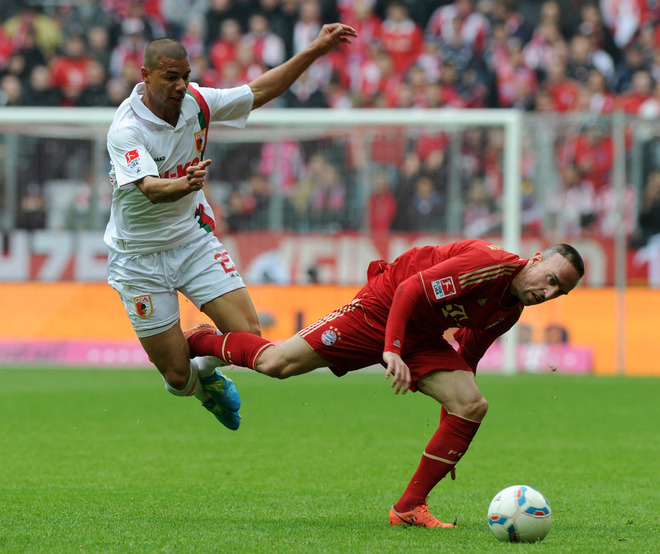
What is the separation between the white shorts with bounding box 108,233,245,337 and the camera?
712cm

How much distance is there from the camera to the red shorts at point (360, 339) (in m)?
6.09

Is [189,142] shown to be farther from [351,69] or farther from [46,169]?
[351,69]

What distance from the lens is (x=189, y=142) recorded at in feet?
22.3

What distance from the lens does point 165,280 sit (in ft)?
23.6

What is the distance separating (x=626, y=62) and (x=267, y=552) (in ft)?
50.4

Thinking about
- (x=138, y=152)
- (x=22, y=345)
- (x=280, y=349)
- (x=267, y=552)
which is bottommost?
(x=22, y=345)

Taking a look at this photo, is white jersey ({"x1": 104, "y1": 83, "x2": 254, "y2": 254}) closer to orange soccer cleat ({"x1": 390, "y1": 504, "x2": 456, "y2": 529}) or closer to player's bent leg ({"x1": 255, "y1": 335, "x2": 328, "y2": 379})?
player's bent leg ({"x1": 255, "y1": 335, "x2": 328, "y2": 379})

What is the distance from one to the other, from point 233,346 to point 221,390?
748 mm

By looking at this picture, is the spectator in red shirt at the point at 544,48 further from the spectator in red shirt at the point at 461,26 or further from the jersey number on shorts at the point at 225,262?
the jersey number on shorts at the point at 225,262

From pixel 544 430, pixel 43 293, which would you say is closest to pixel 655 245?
pixel 544 430

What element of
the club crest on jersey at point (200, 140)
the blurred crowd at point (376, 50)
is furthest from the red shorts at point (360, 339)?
the blurred crowd at point (376, 50)

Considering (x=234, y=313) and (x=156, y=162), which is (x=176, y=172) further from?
(x=234, y=313)

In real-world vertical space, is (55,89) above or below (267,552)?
above

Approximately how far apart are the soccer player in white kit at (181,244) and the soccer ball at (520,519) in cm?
230
